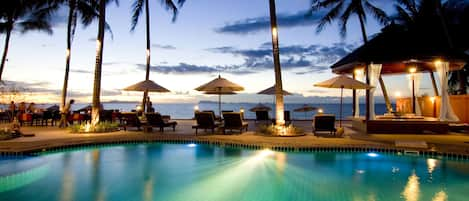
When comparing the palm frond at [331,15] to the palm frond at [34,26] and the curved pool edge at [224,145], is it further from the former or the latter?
the palm frond at [34,26]

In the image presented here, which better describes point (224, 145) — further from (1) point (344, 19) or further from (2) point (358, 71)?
(1) point (344, 19)

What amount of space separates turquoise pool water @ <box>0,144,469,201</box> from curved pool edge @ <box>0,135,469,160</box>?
0.29m

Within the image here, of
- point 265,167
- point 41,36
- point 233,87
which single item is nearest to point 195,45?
point 41,36

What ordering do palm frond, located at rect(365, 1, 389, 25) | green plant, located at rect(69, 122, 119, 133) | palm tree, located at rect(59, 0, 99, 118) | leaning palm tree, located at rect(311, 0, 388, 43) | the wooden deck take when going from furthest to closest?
palm frond, located at rect(365, 1, 389, 25), leaning palm tree, located at rect(311, 0, 388, 43), palm tree, located at rect(59, 0, 99, 118), the wooden deck, green plant, located at rect(69, 122, 119, 133)

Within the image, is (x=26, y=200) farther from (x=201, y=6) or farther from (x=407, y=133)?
(x=201, y=6)

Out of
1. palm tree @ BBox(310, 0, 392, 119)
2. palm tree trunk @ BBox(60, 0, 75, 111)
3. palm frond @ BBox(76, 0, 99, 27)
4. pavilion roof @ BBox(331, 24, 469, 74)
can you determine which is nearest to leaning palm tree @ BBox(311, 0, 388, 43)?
palm tree @ BBox(310, 0, 392, 119)

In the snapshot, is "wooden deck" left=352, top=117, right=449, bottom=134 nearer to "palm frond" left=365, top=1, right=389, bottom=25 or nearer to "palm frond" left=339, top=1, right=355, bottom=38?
"palm frond" left=339, top=1, right=355, bottom=38

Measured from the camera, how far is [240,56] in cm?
2820

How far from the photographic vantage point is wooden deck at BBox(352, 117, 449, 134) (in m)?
12.1

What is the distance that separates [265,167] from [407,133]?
731 centimetres

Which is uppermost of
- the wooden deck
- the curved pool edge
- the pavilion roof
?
the pavilion roof

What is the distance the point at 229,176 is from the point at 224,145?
3.31m

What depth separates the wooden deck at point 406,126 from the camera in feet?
39.7

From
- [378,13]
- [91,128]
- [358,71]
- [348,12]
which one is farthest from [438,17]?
[91,128]
